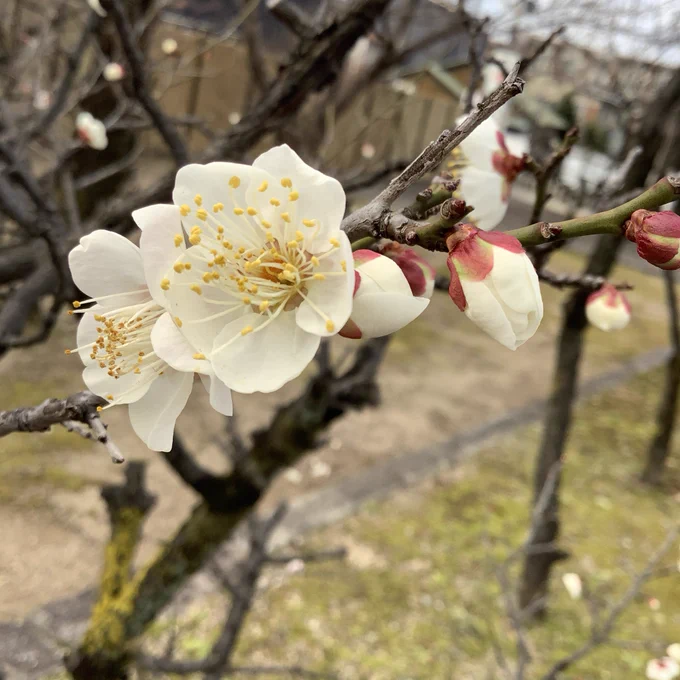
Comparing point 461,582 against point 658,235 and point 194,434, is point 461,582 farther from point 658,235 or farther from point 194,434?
point 658,235

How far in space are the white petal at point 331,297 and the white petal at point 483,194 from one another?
27 cm

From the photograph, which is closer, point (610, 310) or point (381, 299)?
point (381, 299)

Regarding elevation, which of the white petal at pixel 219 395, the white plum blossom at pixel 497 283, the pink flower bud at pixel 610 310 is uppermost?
the white plum blossom at pixel 497 283

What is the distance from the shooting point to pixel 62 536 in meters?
2.34

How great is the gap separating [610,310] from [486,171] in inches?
11.3

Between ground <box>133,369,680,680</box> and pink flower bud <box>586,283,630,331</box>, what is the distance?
1.15 m

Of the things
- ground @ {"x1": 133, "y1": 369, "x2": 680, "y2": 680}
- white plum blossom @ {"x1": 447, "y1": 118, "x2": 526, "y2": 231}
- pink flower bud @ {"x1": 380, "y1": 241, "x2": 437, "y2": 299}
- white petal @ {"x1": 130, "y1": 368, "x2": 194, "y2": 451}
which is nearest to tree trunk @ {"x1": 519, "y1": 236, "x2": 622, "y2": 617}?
ground @ {"x1": 133, "y1": 369, "x2": 680, "y2": 680}

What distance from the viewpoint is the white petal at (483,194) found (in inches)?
25.6

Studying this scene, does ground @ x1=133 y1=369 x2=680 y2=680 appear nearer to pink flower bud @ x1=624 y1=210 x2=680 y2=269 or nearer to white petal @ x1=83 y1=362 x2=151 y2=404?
white petal @ x1=83 y1=362 x2=151 y2=404

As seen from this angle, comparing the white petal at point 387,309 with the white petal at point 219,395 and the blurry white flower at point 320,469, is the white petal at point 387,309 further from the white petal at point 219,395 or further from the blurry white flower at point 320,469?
the blurry white flower at point 320,469

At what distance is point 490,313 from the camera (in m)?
0.40

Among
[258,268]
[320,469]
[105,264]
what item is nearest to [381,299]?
[258,268]

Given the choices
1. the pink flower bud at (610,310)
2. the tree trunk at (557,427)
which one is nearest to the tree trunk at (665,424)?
the tree trunk at (557,427)

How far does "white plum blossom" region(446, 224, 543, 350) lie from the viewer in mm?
388
